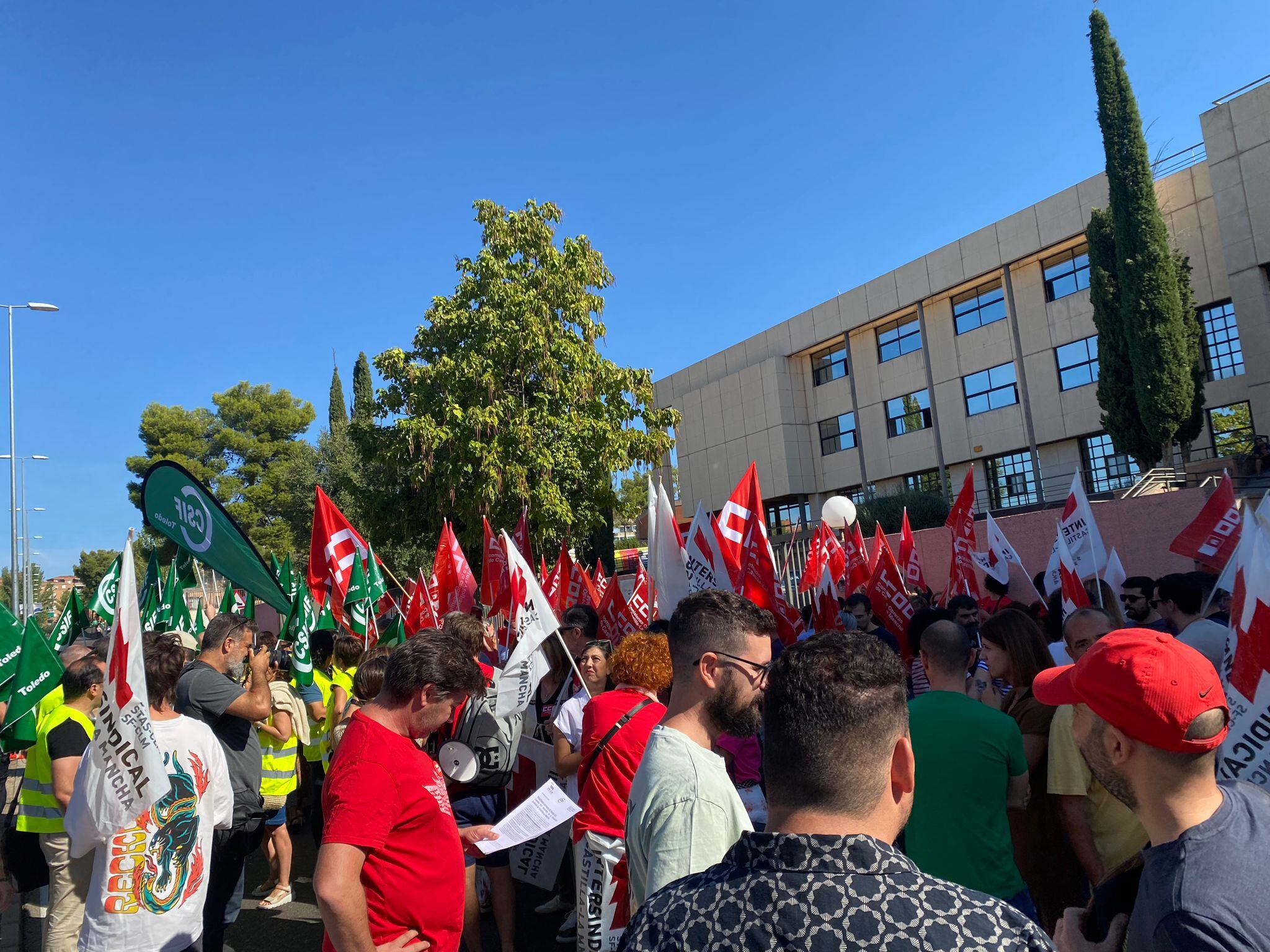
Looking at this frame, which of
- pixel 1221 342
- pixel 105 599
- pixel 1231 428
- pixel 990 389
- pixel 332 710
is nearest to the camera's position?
pixel 332 710

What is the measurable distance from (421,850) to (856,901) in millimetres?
1904

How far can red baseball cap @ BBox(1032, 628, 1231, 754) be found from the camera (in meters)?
1.78

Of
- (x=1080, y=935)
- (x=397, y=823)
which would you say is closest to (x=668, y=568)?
(x=397, y=823)

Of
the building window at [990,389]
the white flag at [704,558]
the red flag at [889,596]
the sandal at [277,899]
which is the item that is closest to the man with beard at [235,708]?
the sandal at [277,899]

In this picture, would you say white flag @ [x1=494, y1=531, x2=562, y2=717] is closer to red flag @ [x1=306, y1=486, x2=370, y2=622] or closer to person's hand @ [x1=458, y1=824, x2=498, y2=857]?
person's hand @ [x1=458, y1=824, x2=498, y2=857]

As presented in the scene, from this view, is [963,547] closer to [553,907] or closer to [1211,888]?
[553,907]

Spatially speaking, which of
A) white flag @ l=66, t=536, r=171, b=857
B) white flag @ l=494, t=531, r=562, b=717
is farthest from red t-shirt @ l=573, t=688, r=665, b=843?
white flag @ l=66, t=536, r=171, b=857

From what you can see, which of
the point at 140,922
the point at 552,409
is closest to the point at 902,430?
the point at 552,409

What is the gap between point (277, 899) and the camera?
629 cm

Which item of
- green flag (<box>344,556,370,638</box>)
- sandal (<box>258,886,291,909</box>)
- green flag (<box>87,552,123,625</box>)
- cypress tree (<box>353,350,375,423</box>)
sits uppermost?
cypress tree (<box>353,350,375,423</box>)

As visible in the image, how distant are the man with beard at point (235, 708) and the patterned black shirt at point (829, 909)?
152 inches

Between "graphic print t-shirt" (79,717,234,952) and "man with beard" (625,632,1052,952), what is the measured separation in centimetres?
280

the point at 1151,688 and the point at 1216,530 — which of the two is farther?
the point at 1216,530

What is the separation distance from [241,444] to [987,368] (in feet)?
115
